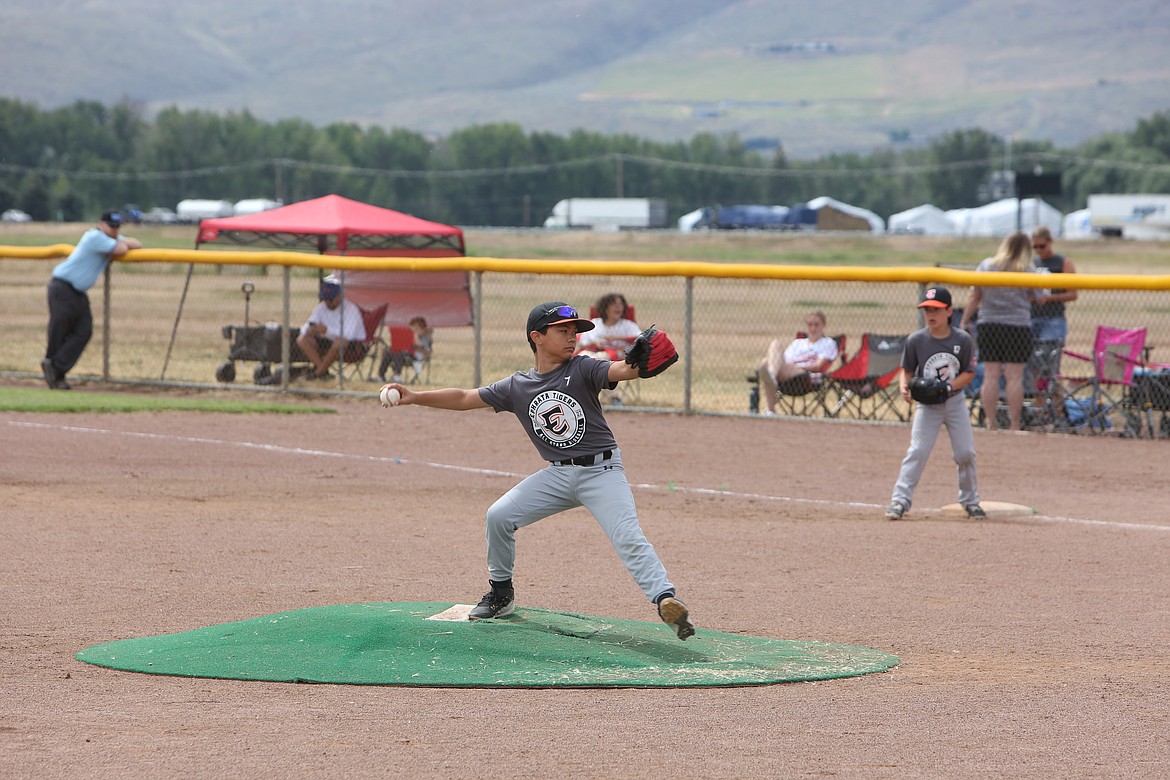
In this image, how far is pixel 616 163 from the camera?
136 metres

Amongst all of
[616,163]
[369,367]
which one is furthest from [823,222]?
[369,367]

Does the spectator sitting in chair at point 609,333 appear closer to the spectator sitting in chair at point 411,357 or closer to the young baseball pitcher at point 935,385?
the spectator sitting in chair at point 411,357

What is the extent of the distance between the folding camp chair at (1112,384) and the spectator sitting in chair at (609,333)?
4.48m

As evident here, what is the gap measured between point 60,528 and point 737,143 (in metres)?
157

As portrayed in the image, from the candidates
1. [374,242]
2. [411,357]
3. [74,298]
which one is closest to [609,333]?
[411,357]

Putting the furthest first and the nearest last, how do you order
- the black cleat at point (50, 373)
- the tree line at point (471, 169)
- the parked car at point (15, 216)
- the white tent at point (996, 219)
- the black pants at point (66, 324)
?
the tree line at point (471, 169) < the white tent at point (996, 219) < the parked car at point (15, 216) < the black cleat at point (50, 373) < the black pants at point (66, 324)

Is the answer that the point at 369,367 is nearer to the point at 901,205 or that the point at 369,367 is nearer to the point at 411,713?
the point at 411,713

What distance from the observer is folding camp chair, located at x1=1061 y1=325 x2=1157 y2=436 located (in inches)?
563

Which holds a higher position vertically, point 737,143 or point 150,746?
point 737,143

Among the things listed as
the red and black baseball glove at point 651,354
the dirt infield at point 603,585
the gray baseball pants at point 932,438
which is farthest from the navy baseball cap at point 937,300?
the red and black baseball glove at point 651,354

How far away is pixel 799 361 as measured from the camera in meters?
15.7

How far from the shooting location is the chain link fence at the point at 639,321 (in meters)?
15.7

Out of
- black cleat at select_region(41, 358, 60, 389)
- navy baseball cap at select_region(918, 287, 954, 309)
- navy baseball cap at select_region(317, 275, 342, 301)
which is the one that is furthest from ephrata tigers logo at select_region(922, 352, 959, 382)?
black cleat at select_region(41, 358, 60, 389)

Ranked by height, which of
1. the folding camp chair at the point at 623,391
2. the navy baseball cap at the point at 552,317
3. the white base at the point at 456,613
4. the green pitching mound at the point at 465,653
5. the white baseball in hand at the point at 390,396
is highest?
the navy baseball cap at the point at 552,317
